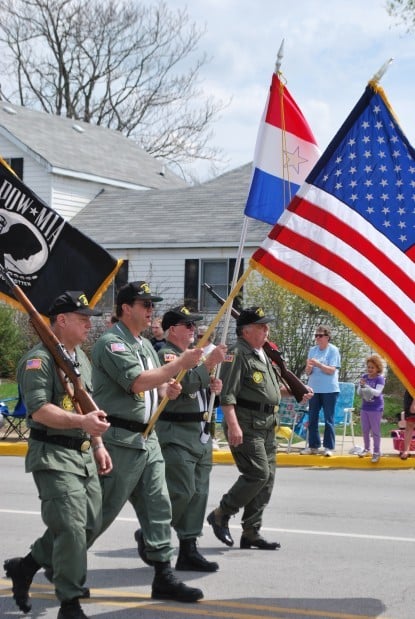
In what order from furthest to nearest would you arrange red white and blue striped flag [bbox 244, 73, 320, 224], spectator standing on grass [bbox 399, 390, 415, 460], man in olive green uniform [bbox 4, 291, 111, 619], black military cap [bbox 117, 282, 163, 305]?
1. spectator standing on grass [bbox 399, 390, 415, 460]
2. red white and blue striped flag [bbox 244, 73, 320, 224]
3. black military cap [bbox 117, 282, 163, 305]
4. man in olive green uniform [bbox 4, 291, 111, 619]

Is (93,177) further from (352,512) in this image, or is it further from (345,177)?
(345,177)

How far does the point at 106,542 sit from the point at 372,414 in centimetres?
688

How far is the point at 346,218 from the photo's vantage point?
768 cm

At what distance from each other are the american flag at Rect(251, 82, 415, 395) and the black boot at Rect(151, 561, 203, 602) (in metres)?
1.96

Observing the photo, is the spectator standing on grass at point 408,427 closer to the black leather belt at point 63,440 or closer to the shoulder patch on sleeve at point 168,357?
the shoulder patch on sleeve at point 168,357

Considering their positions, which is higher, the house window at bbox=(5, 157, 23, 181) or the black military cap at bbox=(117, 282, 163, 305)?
the house window at bbox=(5, 157, 23, 181)

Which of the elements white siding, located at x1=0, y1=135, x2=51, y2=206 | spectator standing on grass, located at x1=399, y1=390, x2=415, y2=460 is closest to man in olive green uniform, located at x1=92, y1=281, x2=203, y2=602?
spectator standing on grass, located at x1=399, y1=390, x2=415, y2=460

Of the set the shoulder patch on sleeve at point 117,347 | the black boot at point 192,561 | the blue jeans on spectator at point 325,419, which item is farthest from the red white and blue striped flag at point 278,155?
the blue jeans on spectator at point 325,419

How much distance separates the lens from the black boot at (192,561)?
817 centimetres

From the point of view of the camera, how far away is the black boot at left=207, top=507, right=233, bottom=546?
921cm

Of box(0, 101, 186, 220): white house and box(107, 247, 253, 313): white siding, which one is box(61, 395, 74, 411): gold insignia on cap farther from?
box(0, 101, 186, 220): white house

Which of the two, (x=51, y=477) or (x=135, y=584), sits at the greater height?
(x=51, y=477)

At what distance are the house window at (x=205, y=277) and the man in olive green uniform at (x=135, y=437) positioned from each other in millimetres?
21850

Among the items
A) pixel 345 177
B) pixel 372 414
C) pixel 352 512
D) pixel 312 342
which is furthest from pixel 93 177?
pixel 345 177
